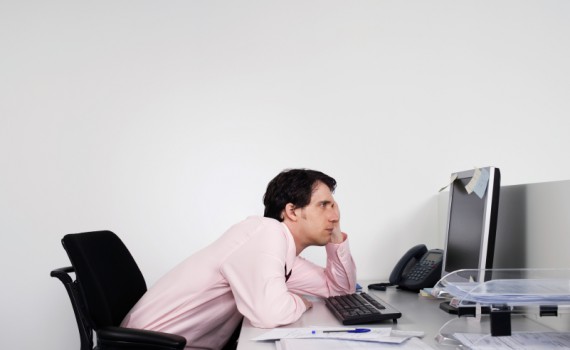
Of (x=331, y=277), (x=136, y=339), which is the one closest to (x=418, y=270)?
(x=331, y=277)

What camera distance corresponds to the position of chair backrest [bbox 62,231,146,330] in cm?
166

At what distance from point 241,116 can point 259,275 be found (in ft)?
4.09

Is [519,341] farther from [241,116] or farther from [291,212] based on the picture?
[241,116]

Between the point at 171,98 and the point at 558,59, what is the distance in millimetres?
1858

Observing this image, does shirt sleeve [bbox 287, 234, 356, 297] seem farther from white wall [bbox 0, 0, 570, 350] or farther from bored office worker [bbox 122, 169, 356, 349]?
white wall [bbox 0, 0, 570, 350]

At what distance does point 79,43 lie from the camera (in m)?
2.75

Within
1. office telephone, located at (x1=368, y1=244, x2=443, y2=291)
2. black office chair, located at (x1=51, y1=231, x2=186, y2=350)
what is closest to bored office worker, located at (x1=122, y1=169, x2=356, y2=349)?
black office chair, located at (x1=51, y1=231, x2=186, y2=350)

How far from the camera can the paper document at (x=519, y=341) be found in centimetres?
113

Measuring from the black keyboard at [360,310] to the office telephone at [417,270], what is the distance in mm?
372

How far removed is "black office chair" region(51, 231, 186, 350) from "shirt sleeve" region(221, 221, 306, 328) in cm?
21

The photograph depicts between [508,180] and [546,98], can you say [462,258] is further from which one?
[546,98]

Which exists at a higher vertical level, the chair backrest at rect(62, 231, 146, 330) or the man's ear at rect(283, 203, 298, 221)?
the man's ear at rect(283, 203, 298, 221)

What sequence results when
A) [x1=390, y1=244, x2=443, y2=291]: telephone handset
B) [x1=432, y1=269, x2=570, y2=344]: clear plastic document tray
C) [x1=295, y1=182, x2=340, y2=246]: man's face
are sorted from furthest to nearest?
1. [x1=390, y1=244, x2=443, y2=291]: telephone handset
2. [x1=295, y1=182, x2=340, y2=246]: man's face
3. [x1=432, y1=269, x2=570, y2=344]: clear plastic document tray

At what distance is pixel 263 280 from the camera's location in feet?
5.28
